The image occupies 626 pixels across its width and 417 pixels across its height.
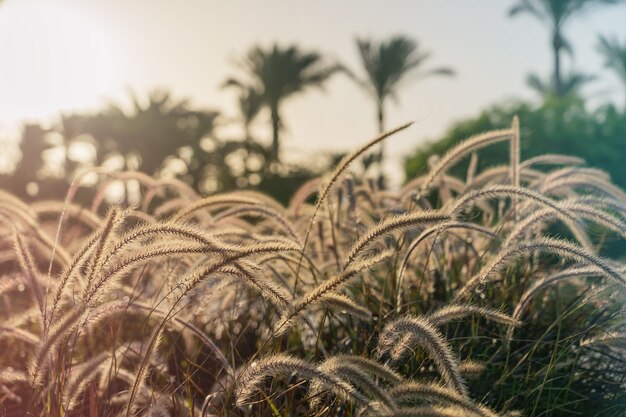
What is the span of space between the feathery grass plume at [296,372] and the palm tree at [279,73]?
1328 inches

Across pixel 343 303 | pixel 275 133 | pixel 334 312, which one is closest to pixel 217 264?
pixel 343 303

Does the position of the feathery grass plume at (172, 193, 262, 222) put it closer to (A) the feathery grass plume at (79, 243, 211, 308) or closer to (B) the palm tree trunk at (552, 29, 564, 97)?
(A) the feathery grass plume at (79, 243, 211, 308)

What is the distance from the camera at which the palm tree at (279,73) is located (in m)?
36.4

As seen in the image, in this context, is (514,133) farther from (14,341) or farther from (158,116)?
(158,116)

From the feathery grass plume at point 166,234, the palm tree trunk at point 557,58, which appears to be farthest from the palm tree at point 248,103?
the feathery grass plume at point 166,234

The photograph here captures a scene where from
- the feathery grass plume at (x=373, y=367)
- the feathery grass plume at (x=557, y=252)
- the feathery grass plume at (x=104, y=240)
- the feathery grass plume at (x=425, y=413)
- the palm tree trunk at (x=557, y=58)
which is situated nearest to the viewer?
the feathery grass plume at (x=425, y=413)

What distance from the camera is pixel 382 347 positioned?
2.55 m

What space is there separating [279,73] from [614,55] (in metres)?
15.0

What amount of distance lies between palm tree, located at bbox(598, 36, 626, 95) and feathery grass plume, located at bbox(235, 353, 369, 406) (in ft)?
130

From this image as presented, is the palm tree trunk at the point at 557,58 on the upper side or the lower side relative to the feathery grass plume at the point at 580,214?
lower

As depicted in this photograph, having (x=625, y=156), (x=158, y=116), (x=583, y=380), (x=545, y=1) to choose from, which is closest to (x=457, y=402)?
(x=583, y=380)

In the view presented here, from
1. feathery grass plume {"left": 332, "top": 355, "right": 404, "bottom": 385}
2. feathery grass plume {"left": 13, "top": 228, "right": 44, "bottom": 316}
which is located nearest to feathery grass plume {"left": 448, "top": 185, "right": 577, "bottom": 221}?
feathery grass plume {"left": 332, "top": 355, "right": 404, "bottom": 385}

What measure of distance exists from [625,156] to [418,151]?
20.4 feet

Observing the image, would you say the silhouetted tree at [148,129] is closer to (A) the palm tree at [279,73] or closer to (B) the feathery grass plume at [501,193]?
(A) the palm tree at [279,73]
